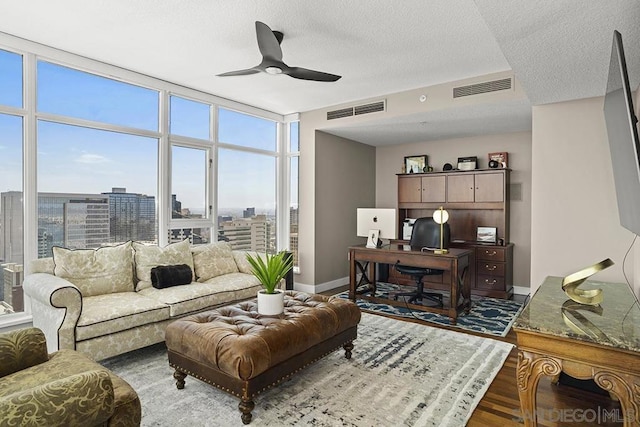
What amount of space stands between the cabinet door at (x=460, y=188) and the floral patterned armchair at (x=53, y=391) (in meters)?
5.23

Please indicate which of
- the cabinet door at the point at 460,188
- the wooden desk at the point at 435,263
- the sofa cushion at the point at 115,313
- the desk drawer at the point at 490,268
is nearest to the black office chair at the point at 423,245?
the wooden desk at the point at 435,263

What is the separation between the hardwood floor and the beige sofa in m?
2.46

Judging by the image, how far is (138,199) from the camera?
14.0 feet

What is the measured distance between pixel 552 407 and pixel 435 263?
1989 millimetres

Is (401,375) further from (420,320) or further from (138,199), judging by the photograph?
(138,199)

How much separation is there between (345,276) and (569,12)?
16.2 ft

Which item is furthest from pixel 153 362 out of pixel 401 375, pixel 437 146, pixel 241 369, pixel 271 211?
pixel 437 146

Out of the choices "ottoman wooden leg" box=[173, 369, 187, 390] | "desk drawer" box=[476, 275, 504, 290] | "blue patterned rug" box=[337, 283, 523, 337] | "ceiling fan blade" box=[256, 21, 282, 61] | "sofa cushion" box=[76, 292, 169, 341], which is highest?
"ceiling fan blade" box=[256, 21, 282, 61]

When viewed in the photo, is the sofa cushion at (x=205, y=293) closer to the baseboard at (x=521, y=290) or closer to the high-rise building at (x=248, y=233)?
the high-rise building at (x=248, y=233)

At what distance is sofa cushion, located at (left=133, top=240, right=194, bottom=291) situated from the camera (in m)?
3.70

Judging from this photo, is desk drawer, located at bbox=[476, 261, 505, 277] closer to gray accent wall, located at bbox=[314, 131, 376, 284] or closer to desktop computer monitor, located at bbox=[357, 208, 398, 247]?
desktop computer monitor, located at bbox=[357, 208, 398, 247]

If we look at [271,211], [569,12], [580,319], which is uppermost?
[569,12]

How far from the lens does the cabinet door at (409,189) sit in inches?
242

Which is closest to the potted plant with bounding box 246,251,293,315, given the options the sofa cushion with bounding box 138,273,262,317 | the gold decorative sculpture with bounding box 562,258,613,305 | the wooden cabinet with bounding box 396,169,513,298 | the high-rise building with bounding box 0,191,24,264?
the sofa cushion with bounding box 138,273,262,317
